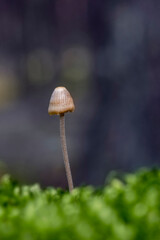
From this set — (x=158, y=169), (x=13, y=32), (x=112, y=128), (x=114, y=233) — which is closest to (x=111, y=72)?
(x=112, y=128)

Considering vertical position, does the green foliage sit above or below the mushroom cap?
below

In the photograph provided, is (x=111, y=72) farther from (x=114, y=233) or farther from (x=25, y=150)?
(x=114, y=233)

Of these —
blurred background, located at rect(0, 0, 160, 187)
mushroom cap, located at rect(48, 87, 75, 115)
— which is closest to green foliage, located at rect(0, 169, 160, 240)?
mushroom cap, located at rect(48, 87, 75, 115)

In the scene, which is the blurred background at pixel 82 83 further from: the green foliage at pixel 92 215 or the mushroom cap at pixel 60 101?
the green foliage at pixel 92 215

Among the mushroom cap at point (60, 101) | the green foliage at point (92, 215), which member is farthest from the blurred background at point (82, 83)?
the green foliage at point (92, 215)

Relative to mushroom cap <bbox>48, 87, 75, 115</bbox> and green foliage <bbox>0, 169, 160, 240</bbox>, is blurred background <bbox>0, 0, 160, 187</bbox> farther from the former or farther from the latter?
green foliage <bbox>0, 169, 160, 240</bbox>

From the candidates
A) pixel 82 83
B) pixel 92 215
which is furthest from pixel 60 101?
pixel 82 83
